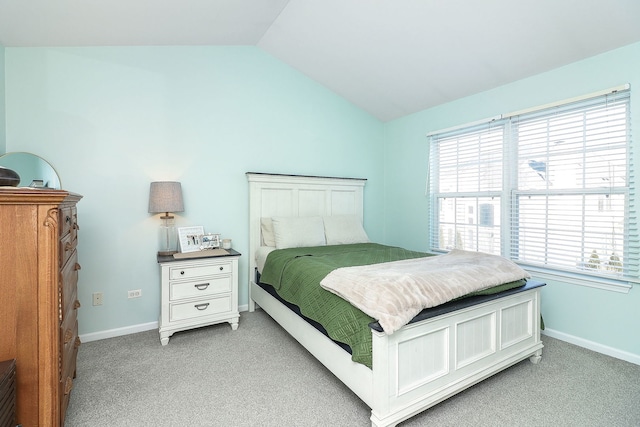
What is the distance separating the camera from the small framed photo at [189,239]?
2.92m

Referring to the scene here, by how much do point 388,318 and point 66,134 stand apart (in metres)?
2.87

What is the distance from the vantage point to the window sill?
7.60 ft

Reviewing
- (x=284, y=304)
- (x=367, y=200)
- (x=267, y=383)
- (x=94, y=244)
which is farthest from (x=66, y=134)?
(x=367, y=200)

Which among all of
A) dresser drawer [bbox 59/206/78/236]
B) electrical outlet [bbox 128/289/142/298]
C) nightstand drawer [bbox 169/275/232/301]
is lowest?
electrical outlet [bbox 128/289/142/298]

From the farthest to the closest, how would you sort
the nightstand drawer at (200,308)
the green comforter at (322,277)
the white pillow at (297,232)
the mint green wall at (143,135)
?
the white pillow at (297,232)
the nightstand drawer at (200,308)
the mint green wall at (143,135)
the green comforter at (322,277)

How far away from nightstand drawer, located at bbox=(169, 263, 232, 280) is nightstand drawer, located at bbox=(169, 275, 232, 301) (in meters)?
0.05

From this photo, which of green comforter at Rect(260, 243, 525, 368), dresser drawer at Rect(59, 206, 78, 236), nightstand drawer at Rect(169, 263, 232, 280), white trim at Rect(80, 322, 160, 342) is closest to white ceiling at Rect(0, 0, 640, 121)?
dresser drawer at Rect(59, 206, 78, 236)

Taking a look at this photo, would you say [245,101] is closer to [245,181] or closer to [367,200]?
[245,181]

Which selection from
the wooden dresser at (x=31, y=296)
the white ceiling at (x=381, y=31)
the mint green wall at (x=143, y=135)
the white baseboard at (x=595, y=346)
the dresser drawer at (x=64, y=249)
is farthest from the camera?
the mint green wall at (x=143, y=135)

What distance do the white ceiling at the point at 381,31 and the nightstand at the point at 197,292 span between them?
189 centimetres

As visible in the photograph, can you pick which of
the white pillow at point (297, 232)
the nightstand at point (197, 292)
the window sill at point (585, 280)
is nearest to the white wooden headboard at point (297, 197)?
the white pillow at point (297, 232)

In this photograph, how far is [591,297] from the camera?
248 centimetres

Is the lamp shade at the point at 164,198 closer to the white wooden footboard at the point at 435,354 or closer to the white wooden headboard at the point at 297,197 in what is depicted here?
the white wooden headboard at the point at 297,197

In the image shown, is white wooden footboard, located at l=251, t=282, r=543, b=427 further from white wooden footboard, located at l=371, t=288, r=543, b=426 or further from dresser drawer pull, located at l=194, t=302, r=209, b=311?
dresser drawer pull, located at l=194, t=302, r=209, b=311
